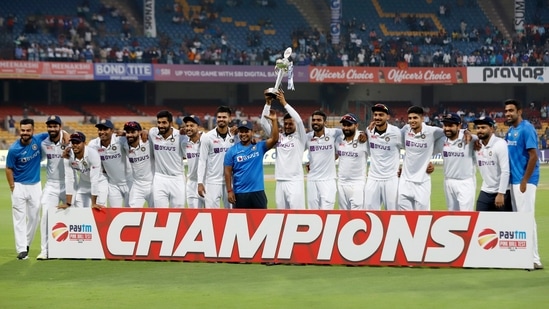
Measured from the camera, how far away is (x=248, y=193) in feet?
46.4

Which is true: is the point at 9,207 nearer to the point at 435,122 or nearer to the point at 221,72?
the point at 221,72

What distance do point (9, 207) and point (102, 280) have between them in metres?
12.1

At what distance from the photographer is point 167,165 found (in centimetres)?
1512

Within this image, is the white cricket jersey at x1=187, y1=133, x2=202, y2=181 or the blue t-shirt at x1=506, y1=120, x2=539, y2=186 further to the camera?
the white cricket jersey at x1=187, y1=133, x2=202, y2=181

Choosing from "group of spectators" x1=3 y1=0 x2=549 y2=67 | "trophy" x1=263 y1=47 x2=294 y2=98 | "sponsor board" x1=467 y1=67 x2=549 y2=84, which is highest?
"group of spectators" x1=3 y1=0 x2=549 y2=67

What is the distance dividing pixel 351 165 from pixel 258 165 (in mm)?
1488

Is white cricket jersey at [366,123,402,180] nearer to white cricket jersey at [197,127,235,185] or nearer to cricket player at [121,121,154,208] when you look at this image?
white cricket jersey at [197,127,235,185]

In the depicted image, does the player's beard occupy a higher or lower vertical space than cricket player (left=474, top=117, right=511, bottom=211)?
higher

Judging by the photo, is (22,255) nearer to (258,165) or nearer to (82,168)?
(82,168)

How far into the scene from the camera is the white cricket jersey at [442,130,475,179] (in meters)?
13.8

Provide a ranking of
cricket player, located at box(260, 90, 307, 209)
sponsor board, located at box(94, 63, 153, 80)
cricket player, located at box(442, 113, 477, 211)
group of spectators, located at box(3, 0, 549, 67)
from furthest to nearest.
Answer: group of spectators, located at box(3, 0, 549, 67), sponsor board, located at box(94, 63, 153, 80), cricket player, located at box(260, 90, 307, 209), cricket player, located at box(442, 113, 477, 211)

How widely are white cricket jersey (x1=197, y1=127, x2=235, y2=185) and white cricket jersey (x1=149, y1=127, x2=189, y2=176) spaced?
1.07 ft

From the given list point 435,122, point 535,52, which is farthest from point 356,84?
point 535,52

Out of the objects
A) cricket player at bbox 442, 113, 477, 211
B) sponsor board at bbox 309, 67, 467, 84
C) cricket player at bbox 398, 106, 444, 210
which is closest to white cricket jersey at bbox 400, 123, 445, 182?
cricket player at bbox 398, 106, 444, 210
